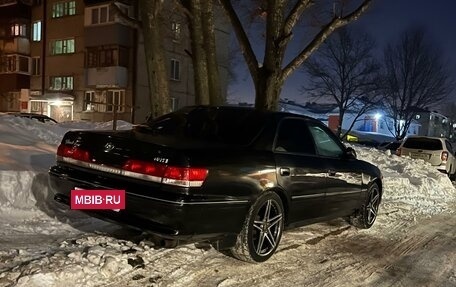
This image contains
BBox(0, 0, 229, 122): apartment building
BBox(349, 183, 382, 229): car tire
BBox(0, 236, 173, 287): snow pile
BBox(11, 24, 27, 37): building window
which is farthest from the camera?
BBox(11, 24, 27, 37): building window

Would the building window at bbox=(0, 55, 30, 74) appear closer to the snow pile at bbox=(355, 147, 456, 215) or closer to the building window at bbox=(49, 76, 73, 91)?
the building window at bbox=(49, 76, 73, 91)

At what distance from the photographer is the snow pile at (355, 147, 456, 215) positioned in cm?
1051

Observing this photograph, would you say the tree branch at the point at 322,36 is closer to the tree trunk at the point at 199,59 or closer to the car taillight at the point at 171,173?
the tree trunk at the point at 199,59

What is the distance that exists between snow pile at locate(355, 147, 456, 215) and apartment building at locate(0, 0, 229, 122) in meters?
17.3

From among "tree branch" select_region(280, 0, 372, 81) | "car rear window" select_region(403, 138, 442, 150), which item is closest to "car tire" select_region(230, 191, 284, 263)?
"tree branch" select_region(280, 0, 372, 81)

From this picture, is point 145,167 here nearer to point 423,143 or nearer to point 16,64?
point 423,143

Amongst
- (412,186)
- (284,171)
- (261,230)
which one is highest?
(284,171)

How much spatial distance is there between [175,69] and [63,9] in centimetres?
956

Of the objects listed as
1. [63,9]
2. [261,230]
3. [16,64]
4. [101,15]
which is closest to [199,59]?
[261,230]

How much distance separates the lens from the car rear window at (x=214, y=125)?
542cm

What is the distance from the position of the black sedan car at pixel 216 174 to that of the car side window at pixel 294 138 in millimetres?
14

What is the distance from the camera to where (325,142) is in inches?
257

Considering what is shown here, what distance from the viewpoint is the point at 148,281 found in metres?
4.50

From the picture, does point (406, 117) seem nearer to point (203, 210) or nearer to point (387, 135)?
point (387, 135)
